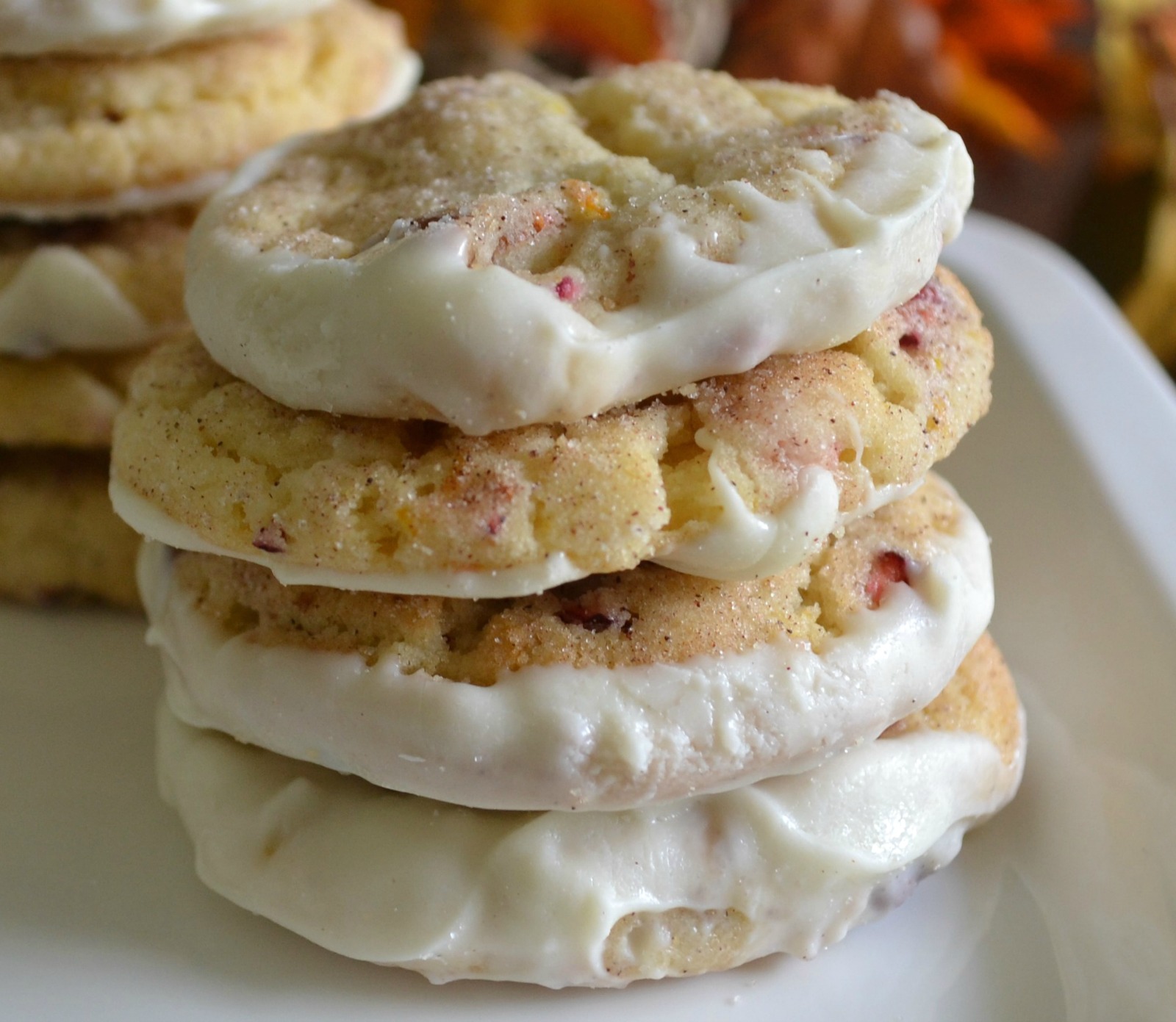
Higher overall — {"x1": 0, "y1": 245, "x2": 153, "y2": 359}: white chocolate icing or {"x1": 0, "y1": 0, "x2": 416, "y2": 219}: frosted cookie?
{"x1": 0, "y1": 0, "x2": 416, "y2": 219}: frosted cookie

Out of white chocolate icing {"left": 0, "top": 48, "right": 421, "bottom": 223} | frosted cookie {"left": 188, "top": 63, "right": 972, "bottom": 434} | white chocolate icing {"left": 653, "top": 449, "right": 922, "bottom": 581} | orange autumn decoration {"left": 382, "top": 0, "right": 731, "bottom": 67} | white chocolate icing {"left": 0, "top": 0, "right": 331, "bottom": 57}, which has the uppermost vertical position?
frosted cookie {"left": 188, "top": 63, "right": 972, "bottom": 434}

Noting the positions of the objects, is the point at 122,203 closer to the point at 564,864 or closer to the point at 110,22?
the point at 110,22

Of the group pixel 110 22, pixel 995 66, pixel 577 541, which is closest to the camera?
pixel 577 541

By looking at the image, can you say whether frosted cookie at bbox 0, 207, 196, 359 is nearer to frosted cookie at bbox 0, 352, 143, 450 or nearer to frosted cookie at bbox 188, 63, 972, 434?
frosted cookie at bbox 0, 352, 143, 450

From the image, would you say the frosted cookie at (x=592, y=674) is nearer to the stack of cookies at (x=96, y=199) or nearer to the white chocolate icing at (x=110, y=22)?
the stack of cookies at (x=96, y=199)

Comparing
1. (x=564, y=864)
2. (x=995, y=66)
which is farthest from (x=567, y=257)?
(x=995, y=66)

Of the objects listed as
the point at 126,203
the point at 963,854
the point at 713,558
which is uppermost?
the point at 713,558

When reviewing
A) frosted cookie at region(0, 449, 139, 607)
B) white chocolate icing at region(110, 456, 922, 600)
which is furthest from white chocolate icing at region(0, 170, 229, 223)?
white chocolate icing at region(110, 456, 922, 600)
